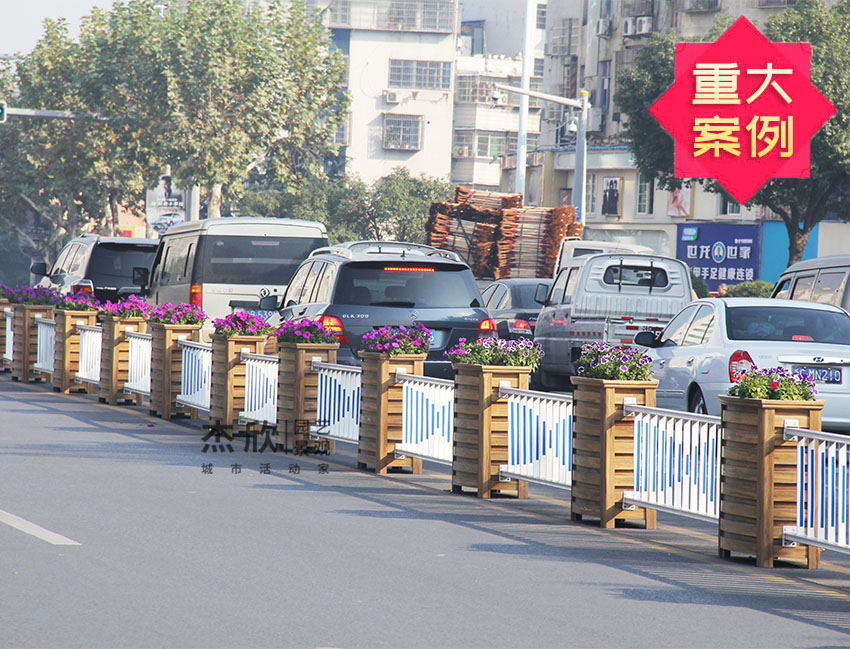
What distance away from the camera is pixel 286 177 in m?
52.9

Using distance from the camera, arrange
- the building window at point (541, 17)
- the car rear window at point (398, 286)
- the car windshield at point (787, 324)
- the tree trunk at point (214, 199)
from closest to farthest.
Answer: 1. the car windshield at point (787, 324)
2. the car rear window at point (398, 286)
3. the tree trunk at point (214, 199)
4. the building window at point (541, 17)

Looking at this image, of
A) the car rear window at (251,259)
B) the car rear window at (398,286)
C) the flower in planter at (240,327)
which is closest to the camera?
the car rear window at (398,286)

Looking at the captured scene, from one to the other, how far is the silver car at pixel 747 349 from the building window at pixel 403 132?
95.0 metres

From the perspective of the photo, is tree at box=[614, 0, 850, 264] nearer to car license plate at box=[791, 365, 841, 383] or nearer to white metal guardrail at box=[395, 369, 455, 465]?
car license plate at box=[791, 365, 841, 383]

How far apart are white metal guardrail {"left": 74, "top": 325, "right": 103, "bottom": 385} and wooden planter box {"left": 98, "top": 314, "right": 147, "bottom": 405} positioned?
1.42 ft

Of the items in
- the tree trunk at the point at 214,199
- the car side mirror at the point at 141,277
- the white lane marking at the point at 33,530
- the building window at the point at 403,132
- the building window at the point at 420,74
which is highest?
the building window at the point at 420,74

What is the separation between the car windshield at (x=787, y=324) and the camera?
14305 mm

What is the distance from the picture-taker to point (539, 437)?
11.1 m

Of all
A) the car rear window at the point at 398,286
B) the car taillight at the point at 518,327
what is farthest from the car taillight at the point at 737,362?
the car taillight at the point at 518,327

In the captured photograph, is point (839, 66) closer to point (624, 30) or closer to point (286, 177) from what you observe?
point (286, 177)

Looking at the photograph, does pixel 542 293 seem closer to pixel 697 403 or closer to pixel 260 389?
pixel 260 389

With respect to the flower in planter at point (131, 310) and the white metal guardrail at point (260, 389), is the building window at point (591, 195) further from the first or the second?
the white metal guardrail at point (260, 389)

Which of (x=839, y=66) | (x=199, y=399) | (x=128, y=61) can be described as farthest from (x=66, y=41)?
(x=199, y=399)

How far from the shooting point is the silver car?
535 inches
